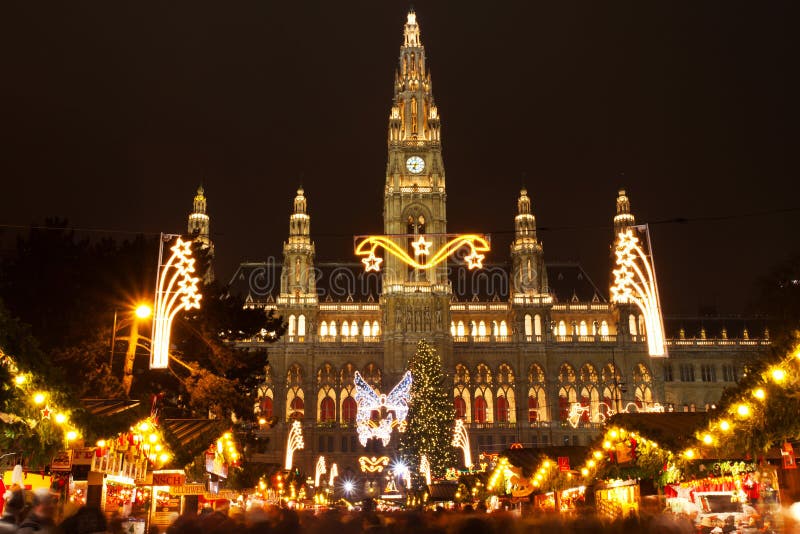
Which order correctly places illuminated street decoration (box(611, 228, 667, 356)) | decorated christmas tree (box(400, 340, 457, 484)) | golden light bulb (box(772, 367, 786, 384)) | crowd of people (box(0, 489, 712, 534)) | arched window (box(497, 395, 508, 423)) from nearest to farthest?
crowd of people (box(0, 489, 712, 534)) < golden light bulb (box(772, 367, 786, 384)) < illuminated street decoration (box(611, 228, 667, 356)) < decorated christmas tree (box(400, 340, 457, 484)) < arched window (box(497, 395, 508, 423))

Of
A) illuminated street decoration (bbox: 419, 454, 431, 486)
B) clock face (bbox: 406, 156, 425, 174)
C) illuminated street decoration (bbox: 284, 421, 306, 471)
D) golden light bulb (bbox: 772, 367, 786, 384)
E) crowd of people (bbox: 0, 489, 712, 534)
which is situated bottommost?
crowd of people (bbox: 0, 489, 712, 534)

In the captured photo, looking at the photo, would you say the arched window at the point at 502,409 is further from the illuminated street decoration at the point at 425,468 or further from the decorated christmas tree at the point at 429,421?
the illuminated street decoration at the point at 425,468

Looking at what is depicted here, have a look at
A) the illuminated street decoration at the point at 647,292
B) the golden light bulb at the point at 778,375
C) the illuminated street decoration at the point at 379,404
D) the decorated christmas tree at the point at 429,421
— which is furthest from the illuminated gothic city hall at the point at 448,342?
the golden light bulb at the point at 778,375

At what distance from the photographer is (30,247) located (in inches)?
936

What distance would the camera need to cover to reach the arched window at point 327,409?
65.9 m

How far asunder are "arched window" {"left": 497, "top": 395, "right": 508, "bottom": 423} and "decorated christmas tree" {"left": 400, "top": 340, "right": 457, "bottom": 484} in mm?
9576

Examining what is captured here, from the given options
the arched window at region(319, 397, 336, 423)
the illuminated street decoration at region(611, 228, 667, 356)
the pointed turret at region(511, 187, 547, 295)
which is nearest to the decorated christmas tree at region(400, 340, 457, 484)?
the arched window at region(319, 397, 336, 423)

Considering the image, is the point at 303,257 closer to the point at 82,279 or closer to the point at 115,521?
the point at 82,279

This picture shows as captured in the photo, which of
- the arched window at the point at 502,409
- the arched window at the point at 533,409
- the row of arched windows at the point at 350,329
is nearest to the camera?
the arched window at the point at 533,409

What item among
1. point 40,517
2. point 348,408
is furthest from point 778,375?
point 348,408

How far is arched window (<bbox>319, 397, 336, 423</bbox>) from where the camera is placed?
65938 mm

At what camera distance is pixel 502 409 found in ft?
218

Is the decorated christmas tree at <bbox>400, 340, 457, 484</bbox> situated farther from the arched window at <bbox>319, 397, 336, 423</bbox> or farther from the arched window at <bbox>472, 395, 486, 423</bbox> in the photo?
the arched window at <bbox>319, 397, 336, 423</bbox>

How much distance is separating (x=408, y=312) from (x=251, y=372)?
37.2 meters
